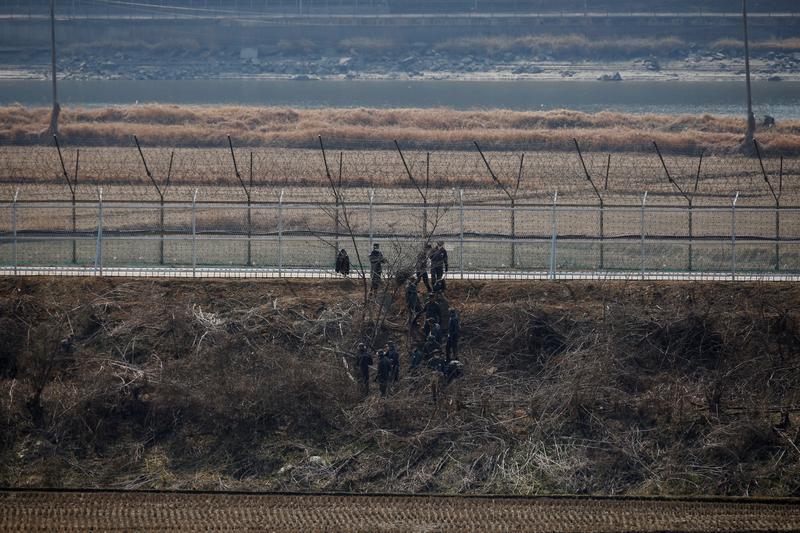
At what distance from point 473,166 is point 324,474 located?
1756cm

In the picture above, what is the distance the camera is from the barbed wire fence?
75.1ft

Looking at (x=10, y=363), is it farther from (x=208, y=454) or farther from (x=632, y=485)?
(x=632, y=485)

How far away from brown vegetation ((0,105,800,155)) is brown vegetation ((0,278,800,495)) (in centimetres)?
1739

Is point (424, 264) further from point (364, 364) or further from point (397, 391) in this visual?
point (397, 391)

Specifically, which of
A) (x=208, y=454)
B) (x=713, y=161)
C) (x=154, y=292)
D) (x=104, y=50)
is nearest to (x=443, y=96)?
(x=713, y=161)

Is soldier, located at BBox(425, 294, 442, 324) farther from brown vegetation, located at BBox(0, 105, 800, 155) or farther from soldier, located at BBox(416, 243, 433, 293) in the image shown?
brown vegetation, located at BBox(0, 105, 800, 155)

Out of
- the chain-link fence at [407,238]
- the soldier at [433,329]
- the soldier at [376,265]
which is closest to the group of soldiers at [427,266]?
the soldier at [376,265]

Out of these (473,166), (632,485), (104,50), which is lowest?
(632,485)

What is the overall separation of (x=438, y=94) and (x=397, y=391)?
4833 centimetres

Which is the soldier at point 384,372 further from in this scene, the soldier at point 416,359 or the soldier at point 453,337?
the soldier at point 453,337

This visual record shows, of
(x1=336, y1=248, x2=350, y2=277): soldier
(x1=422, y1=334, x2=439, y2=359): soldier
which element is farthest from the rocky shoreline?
(x1=422, y1=334, x2=439, y2=359): soldier

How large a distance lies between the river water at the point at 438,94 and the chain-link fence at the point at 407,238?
29592 mm

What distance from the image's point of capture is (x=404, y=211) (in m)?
26.6

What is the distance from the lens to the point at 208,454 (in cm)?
1759
